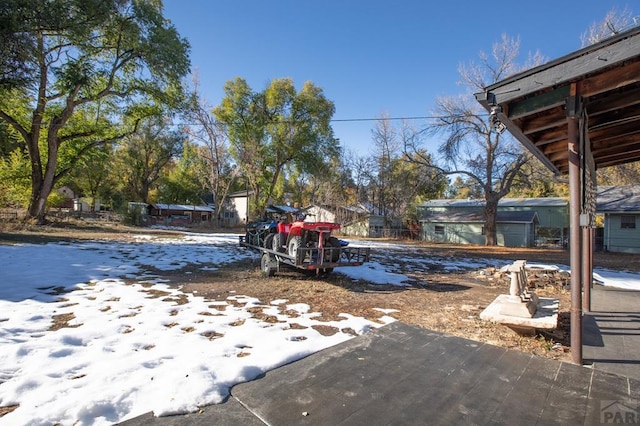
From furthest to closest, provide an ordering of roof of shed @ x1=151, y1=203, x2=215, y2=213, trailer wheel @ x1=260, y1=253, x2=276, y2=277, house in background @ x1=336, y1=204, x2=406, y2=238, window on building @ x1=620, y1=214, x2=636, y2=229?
roof of shed @ x1=151, y1=203, x2=215, y2=213 < house in background @ x1=336, y1=204, x2=406, y2=238 < window on building @ x1=620, y1=214, x2=636, y2=229 < trailer wheel @ x1=260, y1=253, x2=276, y2=277

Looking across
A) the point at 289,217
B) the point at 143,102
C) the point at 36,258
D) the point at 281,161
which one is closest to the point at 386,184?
the point at 281,161

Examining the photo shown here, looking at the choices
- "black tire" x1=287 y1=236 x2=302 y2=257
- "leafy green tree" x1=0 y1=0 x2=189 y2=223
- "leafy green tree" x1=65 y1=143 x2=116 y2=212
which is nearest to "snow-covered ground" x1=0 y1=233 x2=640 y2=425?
"black tire" x1=287 y1=236 x2=302 y2=257

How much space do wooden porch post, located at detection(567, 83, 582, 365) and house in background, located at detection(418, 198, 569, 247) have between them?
24648 millimetres

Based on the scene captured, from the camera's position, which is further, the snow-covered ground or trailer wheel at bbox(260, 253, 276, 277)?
trailer wheel at bbox(260, 253, 276, 277)

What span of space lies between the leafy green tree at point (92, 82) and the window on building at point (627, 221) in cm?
2792

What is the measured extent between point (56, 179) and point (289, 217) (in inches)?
767

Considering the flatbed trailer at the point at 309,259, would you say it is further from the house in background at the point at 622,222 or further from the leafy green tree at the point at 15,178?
the leafy green tree at the point at 15,178

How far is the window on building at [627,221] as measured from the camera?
64.5 ft

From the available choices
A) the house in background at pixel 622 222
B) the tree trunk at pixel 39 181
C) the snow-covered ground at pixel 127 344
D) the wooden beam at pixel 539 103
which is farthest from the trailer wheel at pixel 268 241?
the house in background at pixel 622 222

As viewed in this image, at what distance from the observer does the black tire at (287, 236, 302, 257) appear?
6777 millimetres

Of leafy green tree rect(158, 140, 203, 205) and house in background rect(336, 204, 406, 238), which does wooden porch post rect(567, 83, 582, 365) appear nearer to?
house in background rect(336, 204, 406, 238)

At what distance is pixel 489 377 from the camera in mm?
2625

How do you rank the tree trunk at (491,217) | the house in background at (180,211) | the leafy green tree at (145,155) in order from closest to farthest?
the tree trunk at (491,217)
the leafy green tree at (145,155)
the house in background at (180,211)

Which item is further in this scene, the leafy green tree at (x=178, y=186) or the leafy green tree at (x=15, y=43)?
the leafy green tree at (x=178, y=186)
